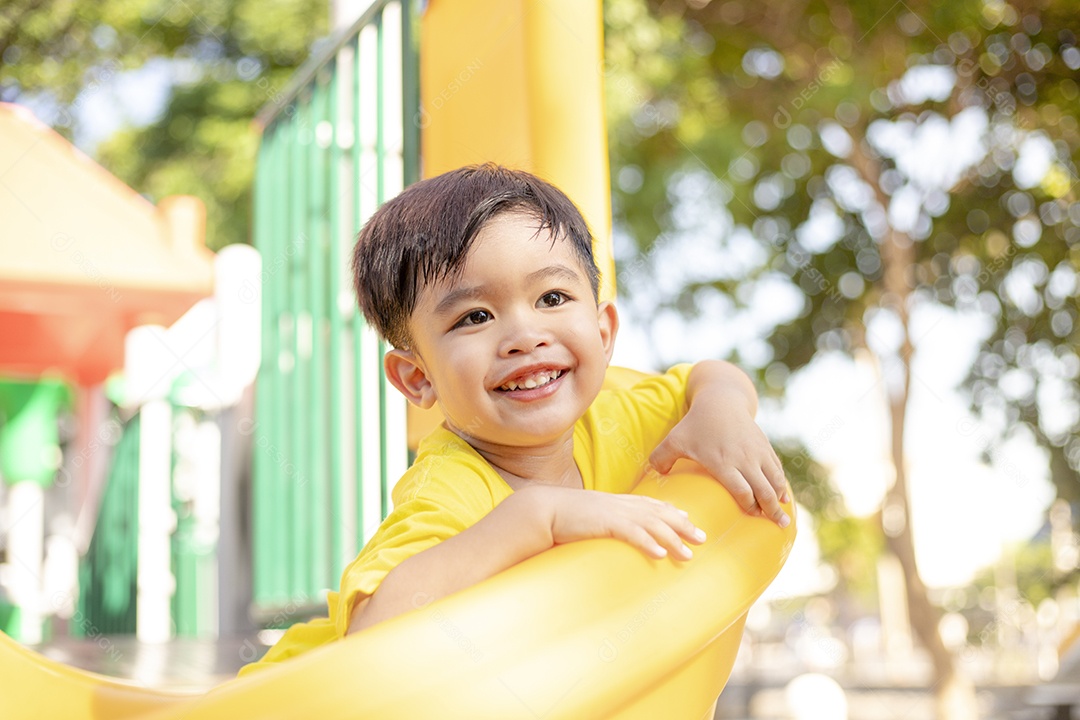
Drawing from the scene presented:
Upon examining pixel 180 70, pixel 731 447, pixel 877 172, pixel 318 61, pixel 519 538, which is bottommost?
pixel 519 538

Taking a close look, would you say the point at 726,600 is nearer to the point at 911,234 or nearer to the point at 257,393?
the point at 257,393

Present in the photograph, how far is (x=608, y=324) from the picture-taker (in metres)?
1.39

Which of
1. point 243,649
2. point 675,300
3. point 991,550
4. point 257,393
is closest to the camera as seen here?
point 243,649

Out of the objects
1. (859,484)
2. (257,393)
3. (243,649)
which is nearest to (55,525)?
(257,393)

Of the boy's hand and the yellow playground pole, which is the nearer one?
the boy's hand

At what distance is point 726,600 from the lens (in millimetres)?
1052

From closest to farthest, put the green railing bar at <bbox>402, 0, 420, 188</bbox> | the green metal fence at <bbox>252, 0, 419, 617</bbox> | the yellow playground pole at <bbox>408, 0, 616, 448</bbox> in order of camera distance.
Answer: the yellow playground pole at <bbox>408, 0, 616, 448</bbox>, the green railing bar at <bbox>402, 0, 420, 188</bbox>, the green metal fence at <bbox>252, 0, 419, 617</bbox>

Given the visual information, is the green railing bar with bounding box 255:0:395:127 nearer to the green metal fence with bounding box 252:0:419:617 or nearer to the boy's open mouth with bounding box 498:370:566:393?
the green metal fence with bounding box 252:0:419:617

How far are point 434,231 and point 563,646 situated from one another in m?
0.48

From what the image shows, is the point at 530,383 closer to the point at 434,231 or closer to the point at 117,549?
the point at 434,231

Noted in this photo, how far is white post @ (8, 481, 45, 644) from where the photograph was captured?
516 cm

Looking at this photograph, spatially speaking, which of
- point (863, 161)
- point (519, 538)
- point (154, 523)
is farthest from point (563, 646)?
point (863, 161)

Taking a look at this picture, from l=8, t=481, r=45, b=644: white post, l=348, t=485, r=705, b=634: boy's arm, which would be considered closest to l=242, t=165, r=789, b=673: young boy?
l=348, t=485, r=705, b=634: boy's arm

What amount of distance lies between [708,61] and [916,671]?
549 inches
